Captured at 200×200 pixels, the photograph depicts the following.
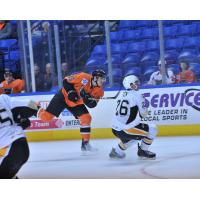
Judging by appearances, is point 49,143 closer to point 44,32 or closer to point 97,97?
point 97,97

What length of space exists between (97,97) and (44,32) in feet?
2.08

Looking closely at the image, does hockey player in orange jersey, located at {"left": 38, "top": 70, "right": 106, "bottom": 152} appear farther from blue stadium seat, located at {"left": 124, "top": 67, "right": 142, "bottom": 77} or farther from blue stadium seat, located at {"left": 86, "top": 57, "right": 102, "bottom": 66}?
blue stadium seat, located at {"left": 124, "top": 67, "right": 142, "bottom": 77}

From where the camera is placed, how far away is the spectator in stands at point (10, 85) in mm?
3617

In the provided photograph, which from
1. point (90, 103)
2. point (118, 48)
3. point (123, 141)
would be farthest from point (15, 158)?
point (118, 48)

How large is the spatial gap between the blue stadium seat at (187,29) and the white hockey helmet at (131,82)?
46 cm

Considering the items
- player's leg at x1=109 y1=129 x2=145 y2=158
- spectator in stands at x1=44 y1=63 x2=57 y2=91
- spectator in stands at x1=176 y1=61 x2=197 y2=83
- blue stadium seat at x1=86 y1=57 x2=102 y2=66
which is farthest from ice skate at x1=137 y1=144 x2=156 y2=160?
spectator in stands at x1=44 y1=63 x2=57 y2=91

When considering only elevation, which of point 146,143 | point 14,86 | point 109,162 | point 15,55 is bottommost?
point 109,162

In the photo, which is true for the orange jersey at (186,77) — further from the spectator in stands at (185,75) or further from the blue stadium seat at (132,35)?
the blue stadium seat at (132,35)

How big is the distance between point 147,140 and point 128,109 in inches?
10.8

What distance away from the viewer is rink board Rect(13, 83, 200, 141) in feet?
11.7

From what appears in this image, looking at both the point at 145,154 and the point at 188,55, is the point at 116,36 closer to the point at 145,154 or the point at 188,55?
the point at 188,55

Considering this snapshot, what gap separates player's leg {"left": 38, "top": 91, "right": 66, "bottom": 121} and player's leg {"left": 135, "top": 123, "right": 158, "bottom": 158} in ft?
2.05

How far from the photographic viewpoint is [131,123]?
3.66 meters

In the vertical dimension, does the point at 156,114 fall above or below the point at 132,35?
below
